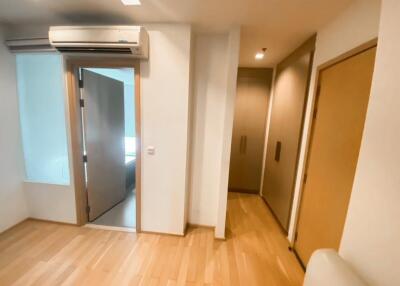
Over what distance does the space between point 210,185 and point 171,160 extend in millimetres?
683

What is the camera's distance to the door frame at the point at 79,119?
2.08 metres

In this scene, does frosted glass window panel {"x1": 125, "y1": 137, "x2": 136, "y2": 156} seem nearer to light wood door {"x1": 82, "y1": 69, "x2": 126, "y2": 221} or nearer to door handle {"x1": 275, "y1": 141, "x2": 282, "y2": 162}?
light wood door {"x1": 82, "y1": 69, "x2": 126, "y2": 221}

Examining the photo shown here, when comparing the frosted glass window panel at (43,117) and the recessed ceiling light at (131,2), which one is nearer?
the recessed ceiling light at (131,2)

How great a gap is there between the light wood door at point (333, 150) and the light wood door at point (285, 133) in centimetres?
33

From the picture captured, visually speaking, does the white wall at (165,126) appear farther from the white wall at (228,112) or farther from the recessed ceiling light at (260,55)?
the recessed ceiling light at (260,55)

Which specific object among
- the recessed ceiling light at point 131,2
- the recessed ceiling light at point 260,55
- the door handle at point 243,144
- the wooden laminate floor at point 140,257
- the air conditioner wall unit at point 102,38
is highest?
the recessed ceiling light at point 260,55

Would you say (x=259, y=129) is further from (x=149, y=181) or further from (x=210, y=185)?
(x=149, y=181)

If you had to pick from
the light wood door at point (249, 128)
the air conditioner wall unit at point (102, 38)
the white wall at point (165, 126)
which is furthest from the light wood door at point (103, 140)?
the light wood door at point (249, 128)

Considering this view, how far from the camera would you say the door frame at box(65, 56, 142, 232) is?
2081 millimetres

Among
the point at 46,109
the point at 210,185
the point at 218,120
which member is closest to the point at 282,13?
the point at 218,120

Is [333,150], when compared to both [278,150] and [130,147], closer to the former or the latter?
[278,150]

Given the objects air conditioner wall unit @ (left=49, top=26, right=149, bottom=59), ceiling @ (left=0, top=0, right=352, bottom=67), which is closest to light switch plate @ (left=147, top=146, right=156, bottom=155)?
air conditioner wall unit @ (left=49, top=26, right=149, bottom=59)

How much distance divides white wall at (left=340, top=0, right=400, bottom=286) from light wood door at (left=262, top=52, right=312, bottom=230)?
1361 millimetres

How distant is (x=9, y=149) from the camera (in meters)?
2.29
